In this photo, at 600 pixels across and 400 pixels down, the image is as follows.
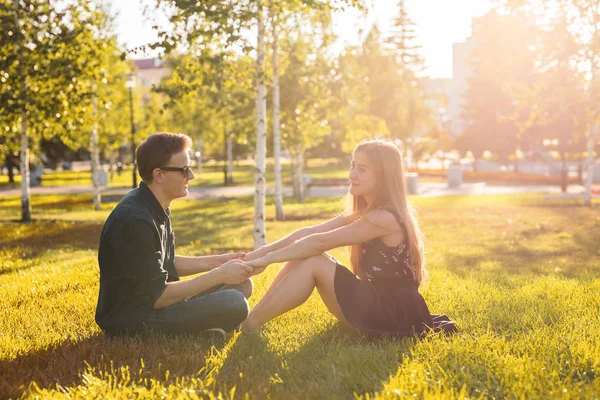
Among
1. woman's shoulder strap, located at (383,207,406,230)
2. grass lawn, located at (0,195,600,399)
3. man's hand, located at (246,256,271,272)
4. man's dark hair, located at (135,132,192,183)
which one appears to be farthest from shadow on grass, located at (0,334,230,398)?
woman's shoulder strap, located at (383,207,406,230)

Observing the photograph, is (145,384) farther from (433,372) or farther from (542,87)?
(542,87)

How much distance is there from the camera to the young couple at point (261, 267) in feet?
15.4

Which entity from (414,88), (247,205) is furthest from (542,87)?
(414,88)

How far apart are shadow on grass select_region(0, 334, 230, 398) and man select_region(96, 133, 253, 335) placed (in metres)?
0.16

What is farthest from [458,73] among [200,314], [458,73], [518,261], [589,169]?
[200,314]

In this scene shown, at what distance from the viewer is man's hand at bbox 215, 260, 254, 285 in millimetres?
4898

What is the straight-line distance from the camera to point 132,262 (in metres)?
4.59

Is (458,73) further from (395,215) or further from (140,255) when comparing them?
(140,255)

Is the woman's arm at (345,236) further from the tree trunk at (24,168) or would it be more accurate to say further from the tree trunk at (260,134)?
the tree trunk at (24,168)

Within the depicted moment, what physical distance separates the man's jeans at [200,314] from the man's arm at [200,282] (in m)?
0.11

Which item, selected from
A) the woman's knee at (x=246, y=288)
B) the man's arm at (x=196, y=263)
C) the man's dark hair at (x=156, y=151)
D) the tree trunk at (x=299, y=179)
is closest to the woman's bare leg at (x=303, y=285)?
the woman's knee at (x=246, y=288)

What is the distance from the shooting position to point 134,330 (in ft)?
16.3

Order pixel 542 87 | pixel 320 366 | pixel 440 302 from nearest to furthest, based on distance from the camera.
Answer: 1. pixel 320 366
2. pixel 440 302
3. pixel 542 87

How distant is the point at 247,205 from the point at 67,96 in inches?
473
